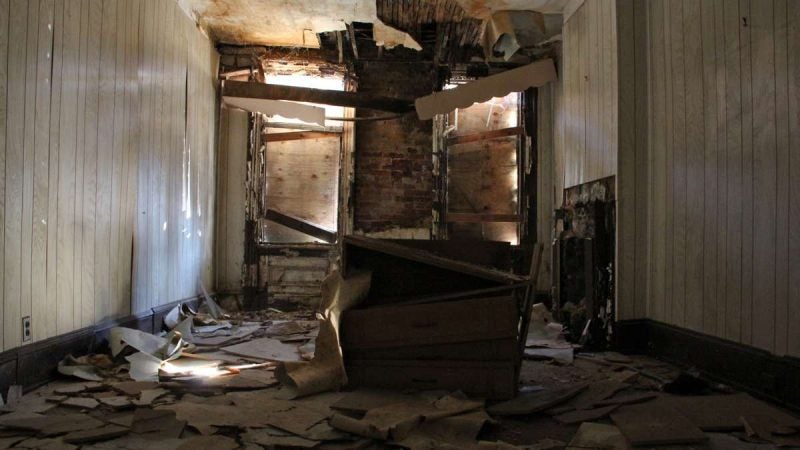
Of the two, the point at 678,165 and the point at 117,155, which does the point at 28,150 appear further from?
the point at 678,165

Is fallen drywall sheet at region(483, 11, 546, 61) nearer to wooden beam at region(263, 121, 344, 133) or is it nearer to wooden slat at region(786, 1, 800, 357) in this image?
wooden beam at region(263, 121, 344, 133)

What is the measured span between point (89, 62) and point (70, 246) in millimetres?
1274

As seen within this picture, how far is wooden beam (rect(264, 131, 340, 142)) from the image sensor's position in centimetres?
690

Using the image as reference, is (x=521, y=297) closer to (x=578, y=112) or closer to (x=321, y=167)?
(x=578, y=112)

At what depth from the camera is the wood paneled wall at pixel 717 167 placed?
2705mm

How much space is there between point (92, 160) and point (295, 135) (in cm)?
344

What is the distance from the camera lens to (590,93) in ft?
15.8

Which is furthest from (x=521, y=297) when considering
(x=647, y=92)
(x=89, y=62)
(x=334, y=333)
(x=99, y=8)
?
(x=99, y=8)

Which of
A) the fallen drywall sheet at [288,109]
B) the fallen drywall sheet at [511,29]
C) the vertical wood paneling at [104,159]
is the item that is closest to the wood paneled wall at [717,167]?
the fallen drywall sheet at [511,29]

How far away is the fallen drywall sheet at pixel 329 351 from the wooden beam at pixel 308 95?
150 inches

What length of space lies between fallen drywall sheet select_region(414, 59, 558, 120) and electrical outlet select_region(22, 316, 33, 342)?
4.65m

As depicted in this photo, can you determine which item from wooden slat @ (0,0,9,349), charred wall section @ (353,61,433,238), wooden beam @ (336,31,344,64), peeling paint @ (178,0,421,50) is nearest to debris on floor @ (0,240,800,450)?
wooden slat @ (0,0,9,349)

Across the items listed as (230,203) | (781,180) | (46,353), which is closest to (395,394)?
(46,353)

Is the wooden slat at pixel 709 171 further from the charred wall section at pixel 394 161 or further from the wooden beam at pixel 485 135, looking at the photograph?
the charred wall section at pixel 394 161
